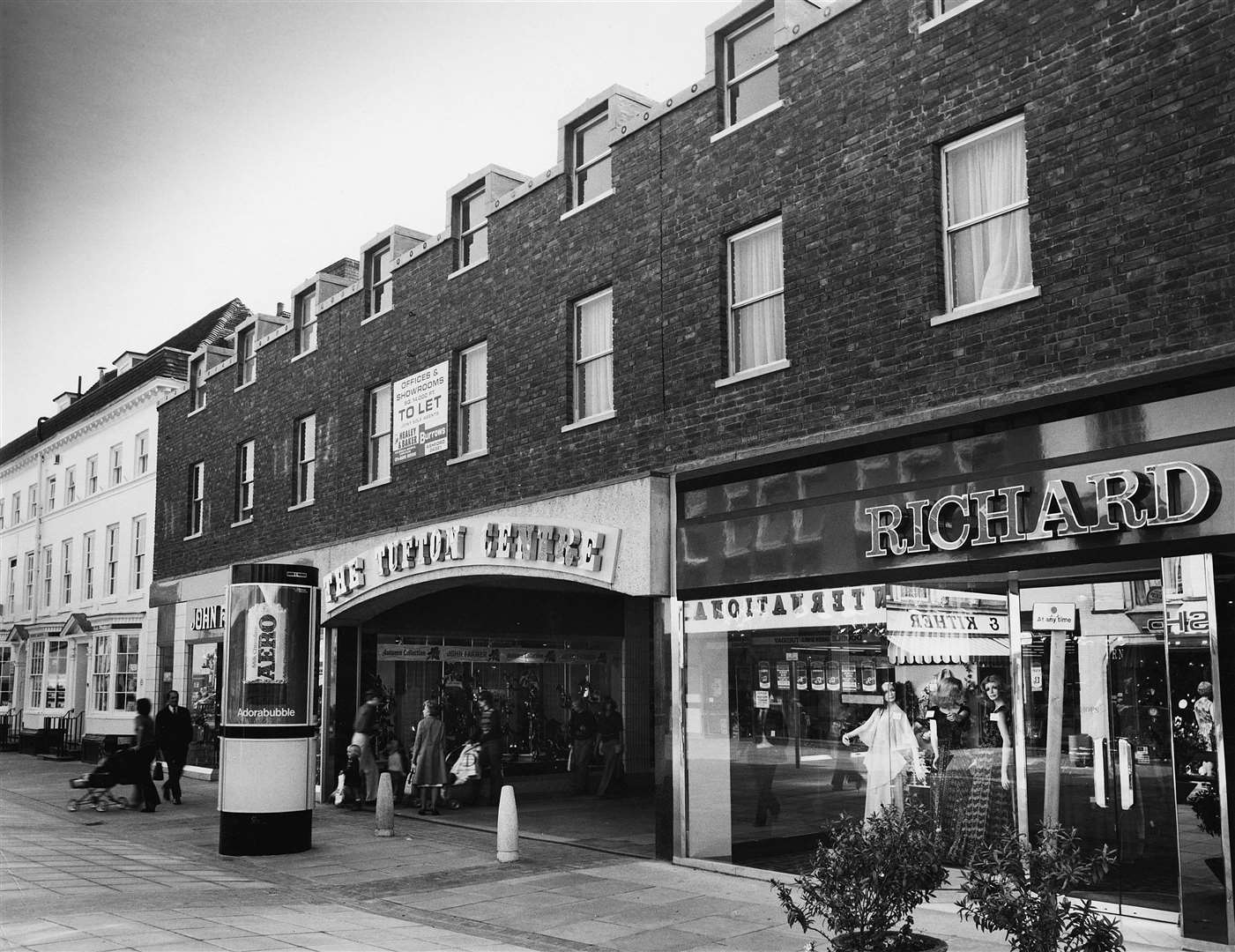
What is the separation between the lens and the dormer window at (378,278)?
20.2 metres

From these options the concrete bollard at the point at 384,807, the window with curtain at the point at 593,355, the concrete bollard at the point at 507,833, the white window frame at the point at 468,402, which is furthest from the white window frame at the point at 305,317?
the concrete bollard at the point at 507,833

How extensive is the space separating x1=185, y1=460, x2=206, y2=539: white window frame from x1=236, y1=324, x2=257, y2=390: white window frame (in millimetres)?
2567

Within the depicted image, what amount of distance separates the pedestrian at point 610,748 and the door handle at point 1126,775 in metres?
11.1

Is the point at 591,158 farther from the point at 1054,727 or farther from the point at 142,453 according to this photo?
the point at 142,453

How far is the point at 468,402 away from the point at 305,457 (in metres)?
5.91

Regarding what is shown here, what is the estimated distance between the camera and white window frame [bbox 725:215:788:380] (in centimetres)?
1265

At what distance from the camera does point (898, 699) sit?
11.4 metres

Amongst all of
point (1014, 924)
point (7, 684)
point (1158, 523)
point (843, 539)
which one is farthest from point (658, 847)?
point (7, 684)

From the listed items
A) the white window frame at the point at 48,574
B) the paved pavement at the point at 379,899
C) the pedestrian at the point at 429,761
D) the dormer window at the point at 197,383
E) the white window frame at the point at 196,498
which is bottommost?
the paved pavement at the point at 379,899

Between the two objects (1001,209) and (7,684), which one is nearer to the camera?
(1001,209)

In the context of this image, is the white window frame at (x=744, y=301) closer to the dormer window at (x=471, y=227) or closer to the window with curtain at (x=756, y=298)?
the window with curtain at (x=756, y=298)

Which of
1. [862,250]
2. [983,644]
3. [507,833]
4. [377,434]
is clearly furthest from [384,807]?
[862,250]

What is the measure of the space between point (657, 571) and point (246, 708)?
5348mm

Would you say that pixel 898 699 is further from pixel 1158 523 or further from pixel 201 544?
pixel 201 544
